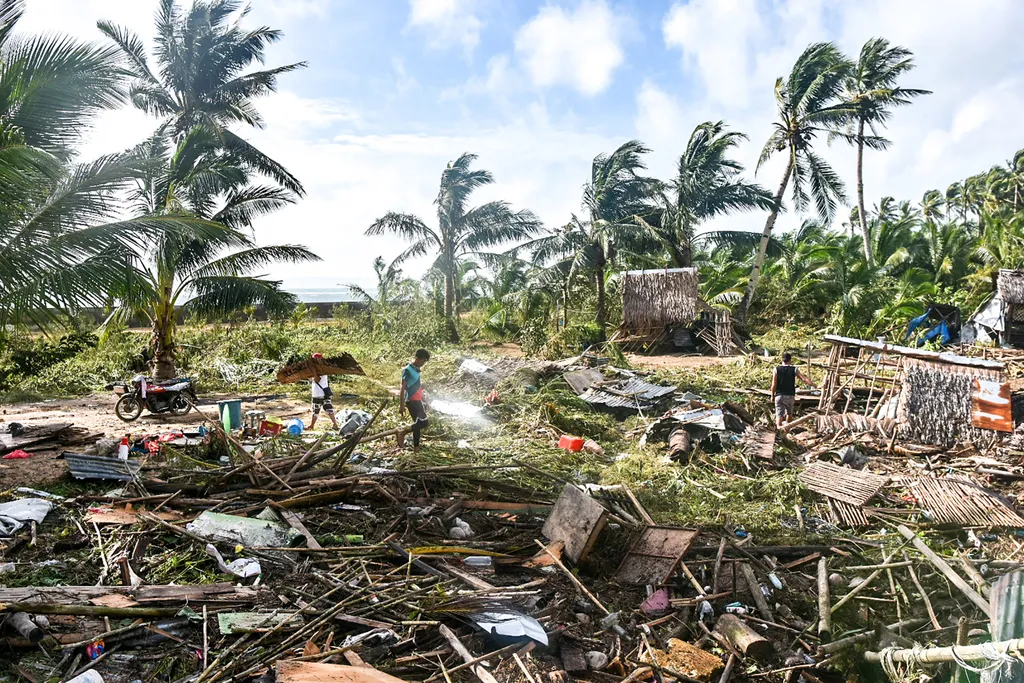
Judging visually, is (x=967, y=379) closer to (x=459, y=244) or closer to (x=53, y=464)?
(x=53, y=464)

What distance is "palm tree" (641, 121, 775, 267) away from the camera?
71.2ft

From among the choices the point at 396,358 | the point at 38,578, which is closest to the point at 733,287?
the point at 396,358

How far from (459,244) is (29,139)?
14.0 metres

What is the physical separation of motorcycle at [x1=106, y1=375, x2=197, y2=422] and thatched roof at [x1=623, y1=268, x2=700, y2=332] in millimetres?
12203

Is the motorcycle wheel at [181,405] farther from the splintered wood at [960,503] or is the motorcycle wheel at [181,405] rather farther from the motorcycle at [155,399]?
the splintered wood at [960,503]

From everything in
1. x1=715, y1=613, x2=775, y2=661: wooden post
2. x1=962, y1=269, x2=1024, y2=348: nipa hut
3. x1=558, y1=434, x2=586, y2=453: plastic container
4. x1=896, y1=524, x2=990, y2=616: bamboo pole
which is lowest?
x1=715, y1=613, x2=775, y2=661: wooden post

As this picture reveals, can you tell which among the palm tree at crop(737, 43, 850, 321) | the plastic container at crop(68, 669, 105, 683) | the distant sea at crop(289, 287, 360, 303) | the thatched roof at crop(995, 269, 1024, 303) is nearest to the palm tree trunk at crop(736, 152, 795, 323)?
the palm tree at crop(737, 43, 850, 321)

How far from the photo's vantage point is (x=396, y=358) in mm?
18062

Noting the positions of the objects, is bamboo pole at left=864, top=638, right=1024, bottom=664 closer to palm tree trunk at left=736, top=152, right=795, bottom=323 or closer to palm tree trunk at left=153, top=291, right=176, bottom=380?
palm tree trunk at left=153, top=291, right=176, bottom=380

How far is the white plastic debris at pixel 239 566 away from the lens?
470cm

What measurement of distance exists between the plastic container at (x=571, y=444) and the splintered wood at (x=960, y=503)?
3709 mm

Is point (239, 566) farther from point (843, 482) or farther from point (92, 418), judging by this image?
point (92, 418)

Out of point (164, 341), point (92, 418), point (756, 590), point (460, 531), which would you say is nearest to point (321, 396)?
point (92, 418)

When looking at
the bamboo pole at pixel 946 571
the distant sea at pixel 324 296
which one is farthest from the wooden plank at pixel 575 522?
the distant sea at pixel 324 296
